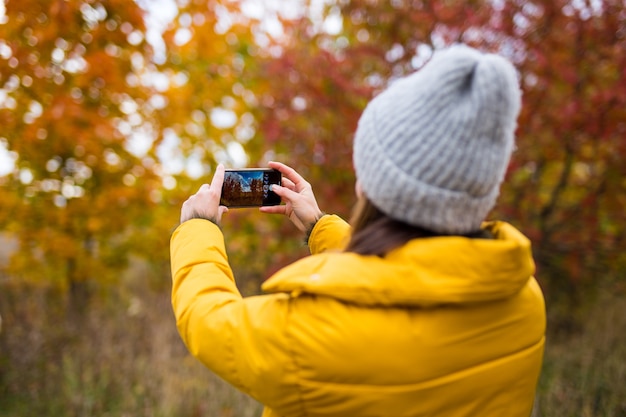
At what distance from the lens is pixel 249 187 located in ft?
4.87

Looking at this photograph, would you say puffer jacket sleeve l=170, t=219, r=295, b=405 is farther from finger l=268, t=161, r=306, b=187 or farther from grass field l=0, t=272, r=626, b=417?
grass field l=0, t=272, r=626, b=417

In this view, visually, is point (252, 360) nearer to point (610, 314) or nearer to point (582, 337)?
point (582, 337)

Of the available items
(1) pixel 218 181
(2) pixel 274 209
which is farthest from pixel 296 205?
(1) pixel 218 181

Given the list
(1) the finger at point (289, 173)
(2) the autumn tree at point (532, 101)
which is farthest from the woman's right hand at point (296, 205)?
(2) the autumn tree at point (532, 101)

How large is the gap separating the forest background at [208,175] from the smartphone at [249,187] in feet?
7.12

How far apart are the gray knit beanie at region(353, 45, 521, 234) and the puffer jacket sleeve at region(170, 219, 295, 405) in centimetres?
29

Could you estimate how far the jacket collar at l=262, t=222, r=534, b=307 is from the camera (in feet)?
2.81

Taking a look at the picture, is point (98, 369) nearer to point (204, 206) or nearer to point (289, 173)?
point (289, 173)

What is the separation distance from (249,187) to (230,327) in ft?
1.98

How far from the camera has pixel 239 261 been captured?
534cm

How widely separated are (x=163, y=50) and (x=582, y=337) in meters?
4.02

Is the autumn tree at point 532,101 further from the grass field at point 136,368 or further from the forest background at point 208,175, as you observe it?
the grass field at point 136,368

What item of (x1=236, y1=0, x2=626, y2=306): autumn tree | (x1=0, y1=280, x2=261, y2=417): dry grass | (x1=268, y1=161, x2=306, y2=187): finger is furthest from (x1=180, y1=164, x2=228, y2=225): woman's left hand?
(x1=236, y1=0, x2=626, y2=306): autumn tree

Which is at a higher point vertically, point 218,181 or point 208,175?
point 218,181
